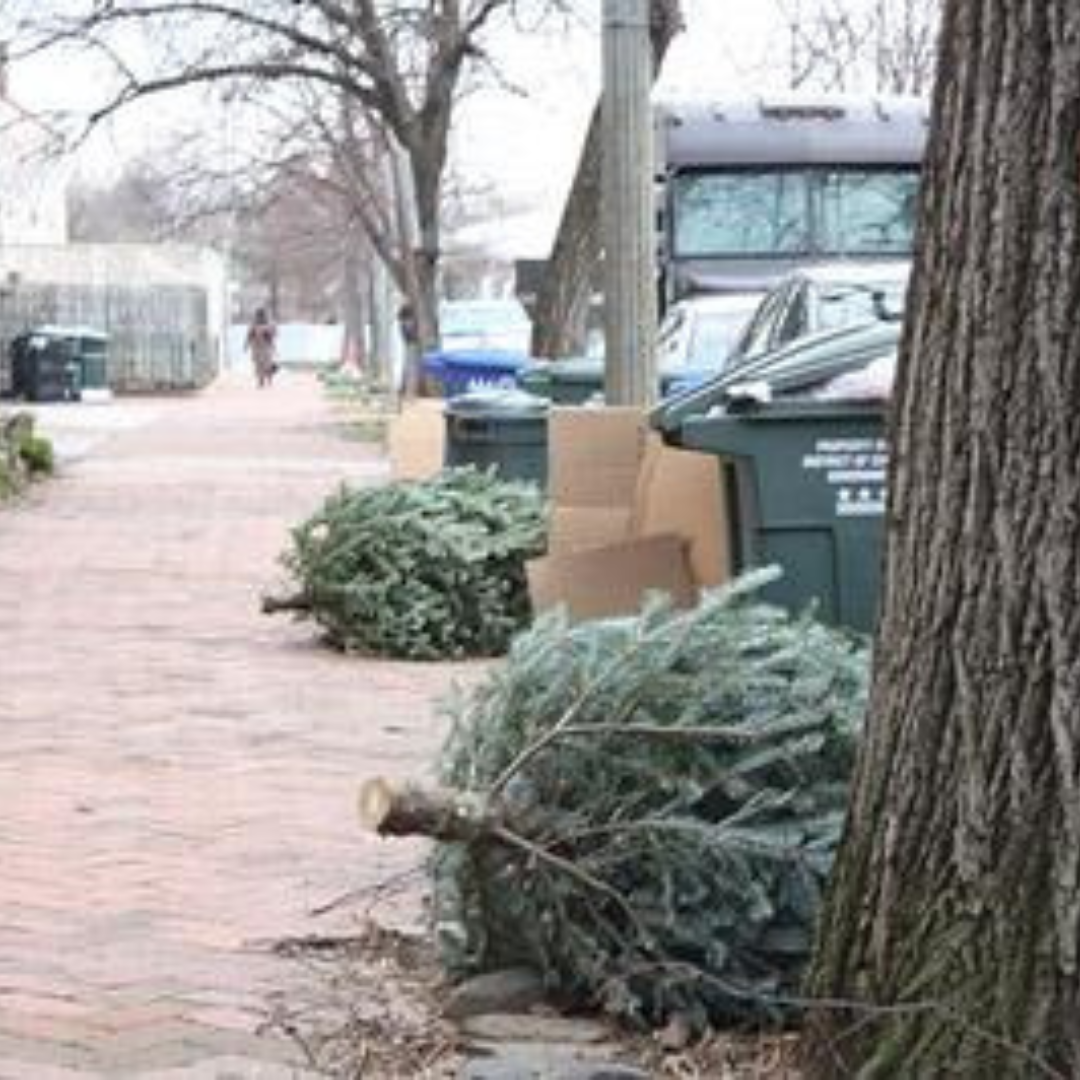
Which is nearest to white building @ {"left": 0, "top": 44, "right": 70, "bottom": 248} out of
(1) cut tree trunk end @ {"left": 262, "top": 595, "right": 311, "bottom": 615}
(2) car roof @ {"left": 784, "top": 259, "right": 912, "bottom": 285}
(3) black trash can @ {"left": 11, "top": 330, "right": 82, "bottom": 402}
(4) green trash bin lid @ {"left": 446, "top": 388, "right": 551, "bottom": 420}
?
(3) black trash can @ {"left": 11, "top": 330, "right": 82, "bottom": 402}

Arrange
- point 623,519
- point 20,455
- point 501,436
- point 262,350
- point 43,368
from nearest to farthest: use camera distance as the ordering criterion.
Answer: point 623,519
point 501,436
point 20,455
point 43,368
point 262,350

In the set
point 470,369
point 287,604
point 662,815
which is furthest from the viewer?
point 470,369

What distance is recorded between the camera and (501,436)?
1256cm

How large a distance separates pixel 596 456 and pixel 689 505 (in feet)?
2.11

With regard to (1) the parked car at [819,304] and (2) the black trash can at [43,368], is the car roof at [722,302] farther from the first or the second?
(2) the black trash can at [43,368]

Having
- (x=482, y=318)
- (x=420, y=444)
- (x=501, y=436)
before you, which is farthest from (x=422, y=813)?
(x=482, y=318)

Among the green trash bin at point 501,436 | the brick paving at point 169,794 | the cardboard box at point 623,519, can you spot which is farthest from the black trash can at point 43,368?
the cardboard box at point 623,519

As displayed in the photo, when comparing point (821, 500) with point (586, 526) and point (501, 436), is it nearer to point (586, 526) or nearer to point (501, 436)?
point (586, 526)

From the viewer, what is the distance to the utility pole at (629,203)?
947 cm

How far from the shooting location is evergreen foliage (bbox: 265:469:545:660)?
34.9ft

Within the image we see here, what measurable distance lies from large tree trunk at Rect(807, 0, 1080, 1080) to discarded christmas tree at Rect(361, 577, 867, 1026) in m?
0.70

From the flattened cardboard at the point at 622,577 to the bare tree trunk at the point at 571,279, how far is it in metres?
13.0

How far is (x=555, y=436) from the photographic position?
852 cm

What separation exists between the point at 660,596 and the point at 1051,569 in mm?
1502
